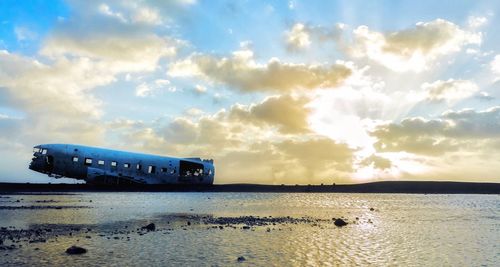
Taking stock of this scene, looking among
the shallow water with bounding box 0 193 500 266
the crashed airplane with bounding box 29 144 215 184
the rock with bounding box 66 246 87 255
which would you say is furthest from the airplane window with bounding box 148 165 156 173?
the rock with bounding box 66 246 87 255

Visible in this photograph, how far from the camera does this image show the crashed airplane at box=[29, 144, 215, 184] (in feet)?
214

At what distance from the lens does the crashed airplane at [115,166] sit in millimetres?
65250

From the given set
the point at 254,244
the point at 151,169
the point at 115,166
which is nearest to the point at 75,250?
the point at 254,244

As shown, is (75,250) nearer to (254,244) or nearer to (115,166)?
(254,244)

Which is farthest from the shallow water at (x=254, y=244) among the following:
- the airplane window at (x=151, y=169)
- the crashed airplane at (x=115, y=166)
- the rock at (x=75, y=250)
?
the airplane window at (x=151, y=169)

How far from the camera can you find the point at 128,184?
237ft

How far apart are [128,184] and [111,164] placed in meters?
4.37

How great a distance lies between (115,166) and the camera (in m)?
70.5

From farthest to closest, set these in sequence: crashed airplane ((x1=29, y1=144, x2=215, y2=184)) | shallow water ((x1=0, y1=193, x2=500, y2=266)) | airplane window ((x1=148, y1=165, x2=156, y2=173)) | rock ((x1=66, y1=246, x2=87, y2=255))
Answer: airplane window ((x1=148, y1=165, x2=156, y2=173)), crashed airplane ((x1=29, y1=144, x2=215, y2=184)), rock ((x1=66, y1=246, x2=87, y2=255)), shallow water ((x1=0, y1=193, x2=500, y2=266))

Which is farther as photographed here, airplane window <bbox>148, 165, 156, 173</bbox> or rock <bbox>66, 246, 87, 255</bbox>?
airplane window <bbox>148, 165, 156, 173</bbox>

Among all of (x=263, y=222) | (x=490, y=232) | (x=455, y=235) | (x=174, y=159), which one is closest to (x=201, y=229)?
(x=263, y=222)

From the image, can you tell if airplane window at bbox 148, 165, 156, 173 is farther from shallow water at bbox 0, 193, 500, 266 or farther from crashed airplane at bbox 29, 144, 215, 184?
shallow water at bbox 0, 193, 500, 266

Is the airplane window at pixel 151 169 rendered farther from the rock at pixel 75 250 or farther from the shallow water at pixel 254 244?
the rock at pixel 75 250

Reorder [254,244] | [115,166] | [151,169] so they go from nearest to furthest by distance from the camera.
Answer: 1. [254,244]
2. [115,166]
3. [151,169]
